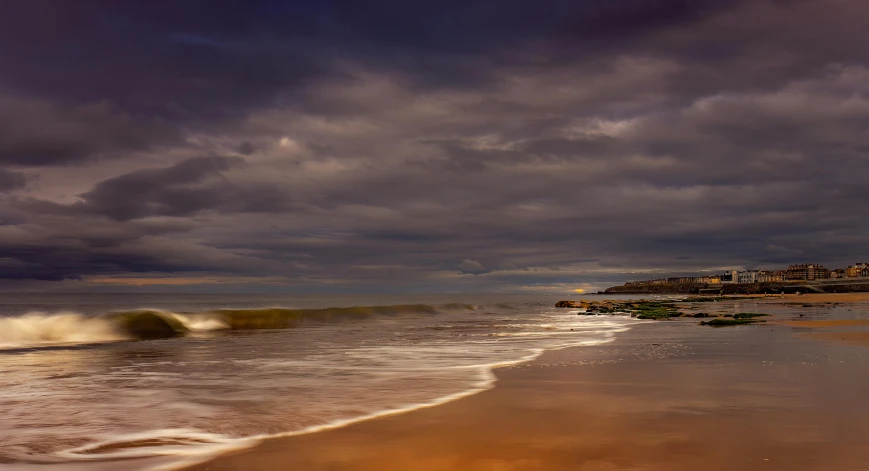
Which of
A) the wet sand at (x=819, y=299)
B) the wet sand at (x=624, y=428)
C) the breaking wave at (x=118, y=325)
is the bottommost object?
the wet sand at (x=819, y=299)

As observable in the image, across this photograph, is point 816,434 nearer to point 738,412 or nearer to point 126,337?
point 738,412

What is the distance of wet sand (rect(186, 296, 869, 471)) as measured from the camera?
6.53 meters

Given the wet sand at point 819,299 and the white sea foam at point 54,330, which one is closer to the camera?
the white sea foam at point 54,330

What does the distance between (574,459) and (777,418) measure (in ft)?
11.7

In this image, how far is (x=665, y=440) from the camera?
→ 726 centimetres

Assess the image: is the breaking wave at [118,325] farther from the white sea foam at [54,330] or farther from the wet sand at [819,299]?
the wet sand at [819,299]

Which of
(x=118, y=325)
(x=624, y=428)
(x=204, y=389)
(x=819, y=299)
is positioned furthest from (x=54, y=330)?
(x=819, y=299)

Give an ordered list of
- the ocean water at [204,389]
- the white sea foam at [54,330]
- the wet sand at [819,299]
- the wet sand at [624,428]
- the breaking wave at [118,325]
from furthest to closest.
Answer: the wet sand at [819,299]
the breaking wave at [118,325]
the white sea foam at [54,330]
the ocean water at [204,389]
the wet sand at [624,428]

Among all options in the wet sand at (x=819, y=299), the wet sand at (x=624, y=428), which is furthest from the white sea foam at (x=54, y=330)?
the wet sand at (x=819, y=299)

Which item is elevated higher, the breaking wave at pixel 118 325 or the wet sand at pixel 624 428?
the wet sand at pixel 624 428

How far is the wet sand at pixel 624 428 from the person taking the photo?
257 inches

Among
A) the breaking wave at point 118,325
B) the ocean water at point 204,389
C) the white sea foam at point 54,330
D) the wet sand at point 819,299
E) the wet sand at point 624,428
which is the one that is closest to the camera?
the wet sand at point 624,428

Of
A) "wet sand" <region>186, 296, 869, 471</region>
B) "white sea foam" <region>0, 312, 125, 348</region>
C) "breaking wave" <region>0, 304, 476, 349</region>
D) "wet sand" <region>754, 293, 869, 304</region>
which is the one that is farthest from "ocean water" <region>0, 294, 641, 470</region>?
"wet sand" <region>754, 293, 869, 304</region>

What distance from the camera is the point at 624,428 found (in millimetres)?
7898
